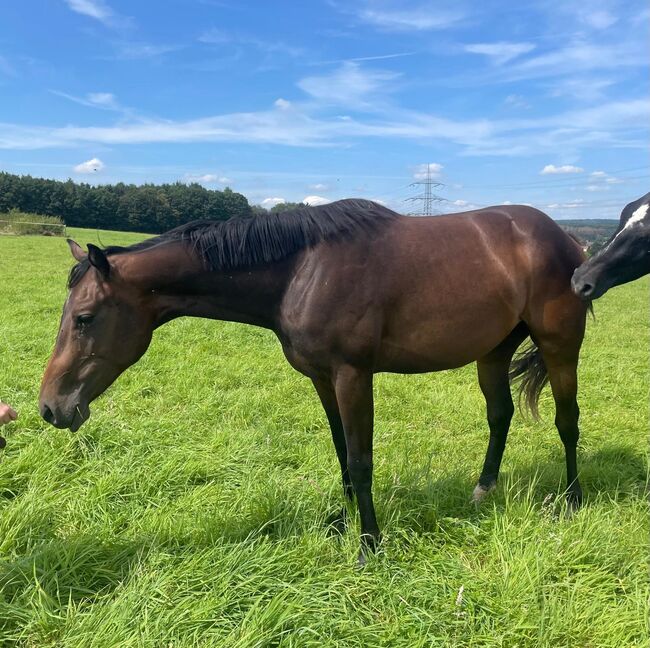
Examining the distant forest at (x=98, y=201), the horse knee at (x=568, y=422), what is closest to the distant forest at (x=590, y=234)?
the horse knee at (x=568, y=422)

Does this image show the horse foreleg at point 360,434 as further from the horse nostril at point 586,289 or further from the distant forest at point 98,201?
the distant forest at point 98,201

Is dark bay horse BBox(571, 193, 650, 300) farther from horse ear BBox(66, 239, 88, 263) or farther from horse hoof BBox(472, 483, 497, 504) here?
horse ear BBox(66, 239, 88, 263)

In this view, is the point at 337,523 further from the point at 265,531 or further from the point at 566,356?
the point at 566,356

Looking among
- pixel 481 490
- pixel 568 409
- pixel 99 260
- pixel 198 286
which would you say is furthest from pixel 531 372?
pixel 99 260

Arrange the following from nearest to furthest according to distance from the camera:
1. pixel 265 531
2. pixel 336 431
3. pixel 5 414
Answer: pixel 5 414, pixel 265 531, pixel 336 431

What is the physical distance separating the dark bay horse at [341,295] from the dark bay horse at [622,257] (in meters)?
0.33

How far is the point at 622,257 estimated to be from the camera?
272cm

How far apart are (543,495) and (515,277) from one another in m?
1.68

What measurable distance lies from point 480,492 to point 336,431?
1.18 meters

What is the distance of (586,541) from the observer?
2.70m

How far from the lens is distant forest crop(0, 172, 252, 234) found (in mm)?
45781

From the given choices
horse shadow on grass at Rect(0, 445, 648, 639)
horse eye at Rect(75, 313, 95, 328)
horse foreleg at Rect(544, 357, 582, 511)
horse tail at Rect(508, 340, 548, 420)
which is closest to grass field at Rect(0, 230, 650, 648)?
horse shadow on grass at Rect(0, 445, 648, 639)

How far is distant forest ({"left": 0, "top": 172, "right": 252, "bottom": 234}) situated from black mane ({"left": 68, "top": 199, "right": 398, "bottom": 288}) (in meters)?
43.1

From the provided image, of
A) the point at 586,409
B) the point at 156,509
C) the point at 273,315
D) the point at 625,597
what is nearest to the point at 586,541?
the point at 625,597
